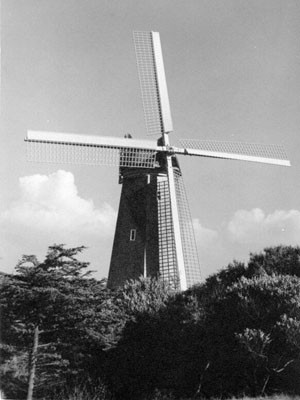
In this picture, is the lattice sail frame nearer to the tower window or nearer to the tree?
the tower window

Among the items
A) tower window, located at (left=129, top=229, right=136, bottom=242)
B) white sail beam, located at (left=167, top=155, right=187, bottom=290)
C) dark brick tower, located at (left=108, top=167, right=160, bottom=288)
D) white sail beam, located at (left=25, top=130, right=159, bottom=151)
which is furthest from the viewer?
tower window, located at (left=129, top=229, right=136, bottom=242)

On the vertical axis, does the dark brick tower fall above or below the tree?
above

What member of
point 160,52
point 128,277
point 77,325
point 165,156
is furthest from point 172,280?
point 160,52

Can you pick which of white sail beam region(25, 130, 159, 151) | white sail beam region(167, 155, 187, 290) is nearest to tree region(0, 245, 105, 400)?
white sail beam region(25, 130, 159, 151)

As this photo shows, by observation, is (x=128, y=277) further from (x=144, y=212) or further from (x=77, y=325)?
(x=77, y=325)

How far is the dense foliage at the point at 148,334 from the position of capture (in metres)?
12.6

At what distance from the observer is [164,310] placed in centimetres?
1811

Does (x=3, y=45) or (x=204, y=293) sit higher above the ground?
(x=3, y=45)

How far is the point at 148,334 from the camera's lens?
17.8 m

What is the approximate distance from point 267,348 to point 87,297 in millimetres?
5358

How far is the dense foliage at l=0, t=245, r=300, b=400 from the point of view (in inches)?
495

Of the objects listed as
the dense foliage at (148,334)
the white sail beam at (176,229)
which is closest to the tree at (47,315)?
the dense foliage at (148,334)

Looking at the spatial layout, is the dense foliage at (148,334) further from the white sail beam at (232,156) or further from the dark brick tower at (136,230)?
the white sail beam at (232,156)

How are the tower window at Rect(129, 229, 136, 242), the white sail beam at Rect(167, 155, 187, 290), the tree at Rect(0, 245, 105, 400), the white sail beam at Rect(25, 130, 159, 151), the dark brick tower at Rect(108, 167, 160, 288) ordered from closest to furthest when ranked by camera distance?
the tree at Rect(0, 245, 105, 400), the white sail beam at Rect(25, 130, 159, 151), the white sail beam at Rect(167, 155, 187, 290), the dark brick tower at Rect(108, 167, 160, 288), the tower window at Rect(129, 229, 136, 242)
